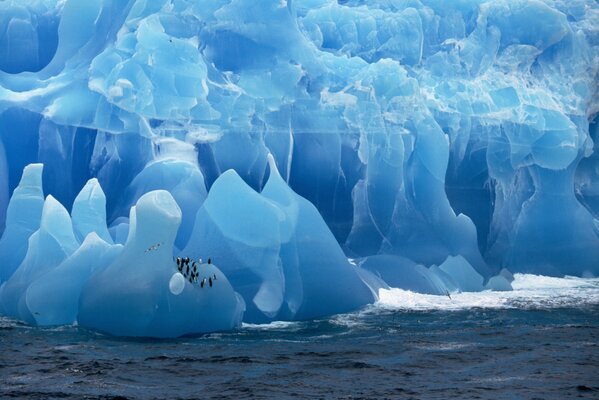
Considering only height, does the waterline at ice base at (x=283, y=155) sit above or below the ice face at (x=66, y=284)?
above

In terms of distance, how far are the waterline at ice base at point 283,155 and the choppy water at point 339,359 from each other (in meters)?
0.93

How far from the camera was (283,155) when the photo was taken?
1928 cm

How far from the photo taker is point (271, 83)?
18797mm

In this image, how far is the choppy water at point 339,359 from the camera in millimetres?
10234

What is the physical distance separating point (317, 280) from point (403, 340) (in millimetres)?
2539

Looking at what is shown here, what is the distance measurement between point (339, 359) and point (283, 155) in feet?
26.1

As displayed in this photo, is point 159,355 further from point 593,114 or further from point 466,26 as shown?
point 593,114

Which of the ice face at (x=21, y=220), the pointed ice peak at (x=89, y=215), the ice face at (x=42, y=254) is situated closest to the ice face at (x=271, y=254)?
the pointed ice peak at (x=89, y=215)

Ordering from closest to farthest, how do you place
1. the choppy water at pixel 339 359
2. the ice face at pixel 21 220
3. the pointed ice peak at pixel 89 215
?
the choppy water at pixel 339 359 < the ice face at pixel 21 220 < the pointed ice peak at pixel 89 215

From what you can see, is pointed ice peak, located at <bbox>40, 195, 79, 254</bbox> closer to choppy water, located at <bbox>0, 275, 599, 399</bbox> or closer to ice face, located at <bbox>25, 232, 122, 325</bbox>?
ice face, located at <bbox>25, 232, 122, 325</bbox>

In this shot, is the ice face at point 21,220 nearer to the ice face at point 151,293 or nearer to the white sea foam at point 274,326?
the ice face at point 151,293

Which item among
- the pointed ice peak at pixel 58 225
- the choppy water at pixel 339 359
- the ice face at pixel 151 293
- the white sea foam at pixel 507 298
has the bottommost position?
the choppy water at pixel 339 359

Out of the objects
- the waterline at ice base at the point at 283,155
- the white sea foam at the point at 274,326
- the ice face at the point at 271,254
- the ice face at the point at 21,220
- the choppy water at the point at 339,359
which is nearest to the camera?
the choppy water at the point at 339,359

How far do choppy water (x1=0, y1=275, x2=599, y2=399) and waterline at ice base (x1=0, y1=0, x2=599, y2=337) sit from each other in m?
0.93
